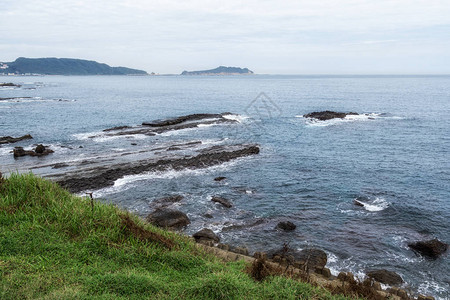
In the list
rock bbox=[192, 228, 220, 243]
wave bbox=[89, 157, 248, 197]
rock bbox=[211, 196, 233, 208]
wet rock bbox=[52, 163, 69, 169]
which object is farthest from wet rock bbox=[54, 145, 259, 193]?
rock bbox=[192, 228, 220, 243]

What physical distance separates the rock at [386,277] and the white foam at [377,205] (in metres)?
8.52

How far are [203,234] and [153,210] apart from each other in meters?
6.22

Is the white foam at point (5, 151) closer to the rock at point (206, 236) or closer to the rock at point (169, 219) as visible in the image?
the rock at point (169, 219)

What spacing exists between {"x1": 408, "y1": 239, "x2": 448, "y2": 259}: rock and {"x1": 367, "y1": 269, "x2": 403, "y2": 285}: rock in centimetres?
358

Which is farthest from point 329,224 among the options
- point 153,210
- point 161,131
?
point 161,131

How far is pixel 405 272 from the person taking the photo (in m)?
17.5

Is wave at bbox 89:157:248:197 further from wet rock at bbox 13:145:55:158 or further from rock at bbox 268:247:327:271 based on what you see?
A: rock at bbox 268:247:327:271

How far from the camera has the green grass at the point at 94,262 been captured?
360 inches

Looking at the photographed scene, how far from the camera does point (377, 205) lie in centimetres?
2550

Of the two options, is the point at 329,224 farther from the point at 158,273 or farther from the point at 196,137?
the point at 196,137

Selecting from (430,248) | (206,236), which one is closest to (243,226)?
(206,236)

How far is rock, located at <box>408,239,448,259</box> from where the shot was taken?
18.8 metres

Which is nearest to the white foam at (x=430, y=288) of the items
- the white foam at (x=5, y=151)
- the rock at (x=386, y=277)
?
the rock at (x=386, y=277)

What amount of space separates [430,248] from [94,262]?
60.6 feet
